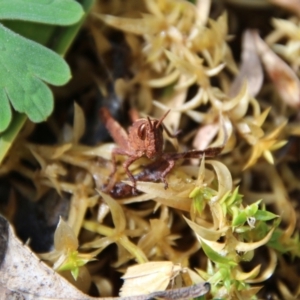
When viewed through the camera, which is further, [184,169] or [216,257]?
[184,169]

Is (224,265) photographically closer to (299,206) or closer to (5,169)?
(299,206)

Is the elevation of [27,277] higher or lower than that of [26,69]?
lower

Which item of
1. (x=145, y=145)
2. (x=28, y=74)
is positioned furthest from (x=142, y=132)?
(x=28, y=74)

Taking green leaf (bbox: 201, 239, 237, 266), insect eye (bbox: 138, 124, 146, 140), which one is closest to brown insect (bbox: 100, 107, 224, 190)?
insect eye (bbox: 138, 124, 146, 140)

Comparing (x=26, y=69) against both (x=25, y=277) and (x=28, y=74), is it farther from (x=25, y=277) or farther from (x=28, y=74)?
→ (x=25, y=277)

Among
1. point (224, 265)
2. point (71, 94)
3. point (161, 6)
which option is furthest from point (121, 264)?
point (161, 6)

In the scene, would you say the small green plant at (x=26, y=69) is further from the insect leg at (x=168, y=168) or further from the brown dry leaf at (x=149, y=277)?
the brown dry leaf at (x=149, y=277)

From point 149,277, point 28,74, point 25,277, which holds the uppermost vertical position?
point 28,74
